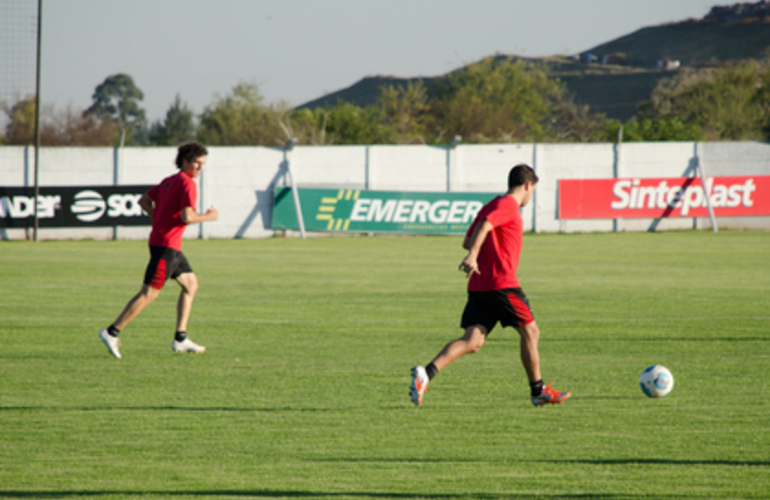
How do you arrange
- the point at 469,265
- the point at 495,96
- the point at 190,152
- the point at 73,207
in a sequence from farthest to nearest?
the point at 495,96
the point at 73,207
the point at 190,152
the point at 469,265

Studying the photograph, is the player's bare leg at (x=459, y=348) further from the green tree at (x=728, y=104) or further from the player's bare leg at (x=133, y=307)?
the green tree at (x=728, y=104)

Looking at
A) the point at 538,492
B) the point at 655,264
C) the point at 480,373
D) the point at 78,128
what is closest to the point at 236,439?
the point at 538,492

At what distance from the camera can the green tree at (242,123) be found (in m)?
62.0

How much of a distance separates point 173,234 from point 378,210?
22113mm

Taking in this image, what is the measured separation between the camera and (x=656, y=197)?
3328 cm

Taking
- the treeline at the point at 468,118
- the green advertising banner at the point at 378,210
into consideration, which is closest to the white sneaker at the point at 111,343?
the green advertising banner at the point at 378,210

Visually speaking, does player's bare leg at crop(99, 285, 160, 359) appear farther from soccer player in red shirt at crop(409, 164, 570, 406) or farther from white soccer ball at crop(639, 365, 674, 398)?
white soccer ball at crop(639, 365, 674, 398)

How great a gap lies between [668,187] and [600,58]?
144709 mm

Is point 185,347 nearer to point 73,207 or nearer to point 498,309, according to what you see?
point 498,309

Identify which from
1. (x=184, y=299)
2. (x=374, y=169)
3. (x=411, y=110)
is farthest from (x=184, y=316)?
(x=411, y=110)

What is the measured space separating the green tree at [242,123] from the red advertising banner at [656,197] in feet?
85.3

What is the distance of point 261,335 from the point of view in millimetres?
11055

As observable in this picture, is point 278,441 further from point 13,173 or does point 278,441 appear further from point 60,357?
point 13,173

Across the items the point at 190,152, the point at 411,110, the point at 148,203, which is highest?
the point at 411,110
